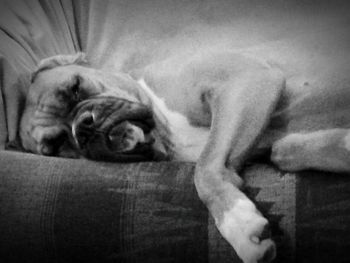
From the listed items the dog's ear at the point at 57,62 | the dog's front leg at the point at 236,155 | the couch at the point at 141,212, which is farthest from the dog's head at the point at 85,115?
the dog's front leg at the point at 236,155

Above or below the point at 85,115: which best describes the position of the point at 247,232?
below

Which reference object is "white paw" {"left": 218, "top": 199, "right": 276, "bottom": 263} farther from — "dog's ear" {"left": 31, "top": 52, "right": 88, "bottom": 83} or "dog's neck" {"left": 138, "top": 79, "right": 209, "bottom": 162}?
"dog's ear" {"left": 31, "top": 52, "right": 88, "bottom": 83}

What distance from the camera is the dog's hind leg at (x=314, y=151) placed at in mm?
1092

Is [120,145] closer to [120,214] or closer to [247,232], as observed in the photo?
[120,214]

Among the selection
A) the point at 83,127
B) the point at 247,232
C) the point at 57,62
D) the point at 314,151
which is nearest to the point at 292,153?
the point at 314,151

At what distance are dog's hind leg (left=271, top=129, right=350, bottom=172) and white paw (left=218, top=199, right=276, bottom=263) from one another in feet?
0.52

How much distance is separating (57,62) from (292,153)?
3.07ft

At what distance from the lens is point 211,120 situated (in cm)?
142

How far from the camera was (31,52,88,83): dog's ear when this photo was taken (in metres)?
1.66

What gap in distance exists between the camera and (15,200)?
1.16 metres

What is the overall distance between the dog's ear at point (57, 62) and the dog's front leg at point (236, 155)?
0.64 metres

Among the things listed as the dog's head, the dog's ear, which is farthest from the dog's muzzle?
the dog's ear

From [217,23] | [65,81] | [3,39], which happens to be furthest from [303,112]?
[3,39]

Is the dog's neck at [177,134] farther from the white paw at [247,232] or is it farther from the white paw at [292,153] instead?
the white paw at [247,232]
